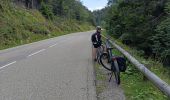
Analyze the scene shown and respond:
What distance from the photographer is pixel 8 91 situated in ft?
27.7

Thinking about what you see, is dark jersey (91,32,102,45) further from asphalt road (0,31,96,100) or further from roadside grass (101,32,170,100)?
roadside grass (101,32,170,100)

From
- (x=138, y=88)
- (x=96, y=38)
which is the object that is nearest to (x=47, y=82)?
(x=138, y=88)

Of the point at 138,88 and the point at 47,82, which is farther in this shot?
the point at 47,82

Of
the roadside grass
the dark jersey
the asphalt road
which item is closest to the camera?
the roadside grass

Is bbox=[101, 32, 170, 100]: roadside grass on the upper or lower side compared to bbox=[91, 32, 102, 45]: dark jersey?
lower

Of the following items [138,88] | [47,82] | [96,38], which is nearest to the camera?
[138,88]

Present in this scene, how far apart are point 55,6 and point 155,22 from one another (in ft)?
248

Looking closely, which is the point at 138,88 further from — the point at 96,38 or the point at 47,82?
the point at 96,38

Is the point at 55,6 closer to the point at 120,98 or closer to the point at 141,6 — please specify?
the point at 141,6

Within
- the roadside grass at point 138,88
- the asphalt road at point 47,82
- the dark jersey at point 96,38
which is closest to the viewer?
the roadside grass at point 138,88

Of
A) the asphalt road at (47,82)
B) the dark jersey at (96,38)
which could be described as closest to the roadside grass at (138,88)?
the asphalt road at (47,82)

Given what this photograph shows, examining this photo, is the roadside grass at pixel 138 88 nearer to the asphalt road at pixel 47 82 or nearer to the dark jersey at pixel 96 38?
the asphalt road at pixel 47 82

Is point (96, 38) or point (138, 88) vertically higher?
point (96, 38)

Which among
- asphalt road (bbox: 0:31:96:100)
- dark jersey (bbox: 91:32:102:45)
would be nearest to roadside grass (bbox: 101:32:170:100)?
asphalt road (bbox: 0:31:96:100)
